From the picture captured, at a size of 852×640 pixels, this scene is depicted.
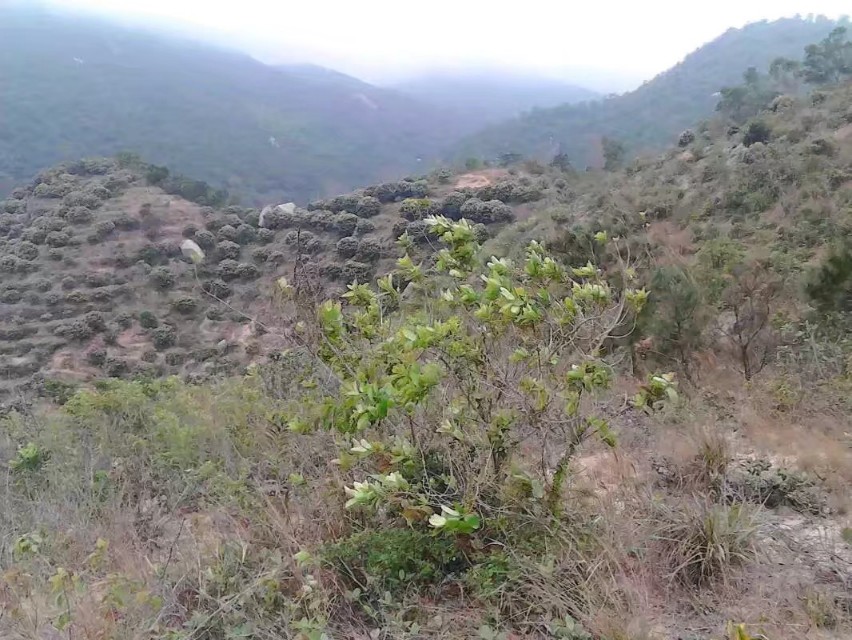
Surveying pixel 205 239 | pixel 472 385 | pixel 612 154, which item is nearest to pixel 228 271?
pixel 205 239

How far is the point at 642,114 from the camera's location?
36062mm

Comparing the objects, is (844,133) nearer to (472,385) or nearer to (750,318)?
(750,318)

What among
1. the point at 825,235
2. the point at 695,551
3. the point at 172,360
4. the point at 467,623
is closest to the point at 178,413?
the point at 467,623

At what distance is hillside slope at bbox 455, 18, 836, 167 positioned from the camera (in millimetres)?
30641

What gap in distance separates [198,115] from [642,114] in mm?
30269

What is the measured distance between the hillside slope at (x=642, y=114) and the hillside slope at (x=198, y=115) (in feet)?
15.6

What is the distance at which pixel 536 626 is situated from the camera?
1.79 metres

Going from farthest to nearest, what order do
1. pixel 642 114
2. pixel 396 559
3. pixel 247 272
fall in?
pixel 642 114 < pixel 247 272 < pixel 396 559

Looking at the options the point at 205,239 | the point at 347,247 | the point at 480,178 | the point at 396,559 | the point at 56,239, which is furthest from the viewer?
the point at 480,178

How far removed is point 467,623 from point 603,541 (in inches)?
20.4

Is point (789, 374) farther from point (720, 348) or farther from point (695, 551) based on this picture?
point (695, 551)

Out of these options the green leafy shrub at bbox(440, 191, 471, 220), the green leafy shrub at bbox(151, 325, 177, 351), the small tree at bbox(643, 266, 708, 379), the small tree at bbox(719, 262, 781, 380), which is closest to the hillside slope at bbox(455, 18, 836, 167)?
the green leafy shrub at bbox(440, 191, 471, 220)

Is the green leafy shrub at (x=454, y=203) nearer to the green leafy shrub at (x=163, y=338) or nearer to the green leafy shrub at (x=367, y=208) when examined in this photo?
the green leafy shrub at (x=367, y=208)

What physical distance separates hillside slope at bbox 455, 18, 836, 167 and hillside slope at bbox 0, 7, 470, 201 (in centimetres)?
474
